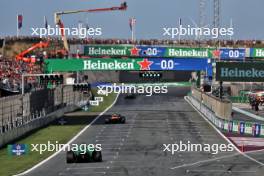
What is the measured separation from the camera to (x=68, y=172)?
42.3m

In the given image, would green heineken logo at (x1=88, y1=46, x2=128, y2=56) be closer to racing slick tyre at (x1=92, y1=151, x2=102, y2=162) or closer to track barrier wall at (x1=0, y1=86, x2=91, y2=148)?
track barrier wall at (x1=0, y1=86, x2=91, y2=148)

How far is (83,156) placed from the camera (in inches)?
1825

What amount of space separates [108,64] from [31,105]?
591 inches

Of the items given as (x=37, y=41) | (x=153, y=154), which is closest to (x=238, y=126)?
(x=153, y=154)

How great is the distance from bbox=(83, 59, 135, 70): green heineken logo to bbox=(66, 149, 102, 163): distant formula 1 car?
38713 millimetres

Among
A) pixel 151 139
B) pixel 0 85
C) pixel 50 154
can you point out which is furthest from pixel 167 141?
pixel 0 85

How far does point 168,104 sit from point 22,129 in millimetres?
59164

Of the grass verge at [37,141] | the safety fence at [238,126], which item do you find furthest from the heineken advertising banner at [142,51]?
the safety fence at [238,126]

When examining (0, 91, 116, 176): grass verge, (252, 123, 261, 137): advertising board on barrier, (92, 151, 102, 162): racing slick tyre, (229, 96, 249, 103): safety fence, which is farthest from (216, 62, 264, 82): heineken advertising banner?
(229, 96, 249, 103): safety fence

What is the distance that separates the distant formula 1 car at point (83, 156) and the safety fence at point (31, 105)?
11.9m

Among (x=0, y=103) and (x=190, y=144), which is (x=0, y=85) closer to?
(x=0, y=103)

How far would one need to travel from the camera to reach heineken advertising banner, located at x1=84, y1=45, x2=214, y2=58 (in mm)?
124500

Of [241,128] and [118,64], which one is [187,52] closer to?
[118,64]

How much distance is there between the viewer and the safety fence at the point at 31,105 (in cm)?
6012
